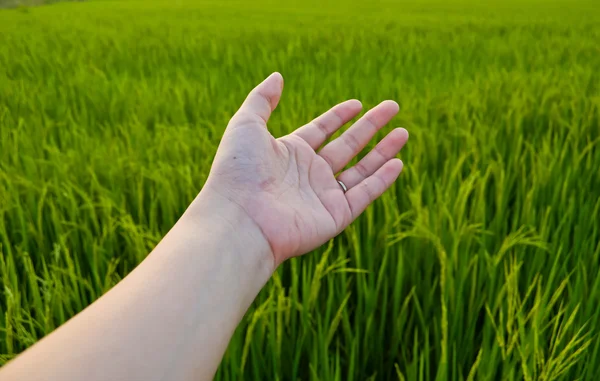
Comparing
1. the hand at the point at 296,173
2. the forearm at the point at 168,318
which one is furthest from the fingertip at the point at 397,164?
the forearm at the point at 168,318

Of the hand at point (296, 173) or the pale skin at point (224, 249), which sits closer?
the pale skin at point (224, 249)

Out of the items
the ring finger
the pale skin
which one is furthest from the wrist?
the ring finger

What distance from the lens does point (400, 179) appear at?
1120 millimetres

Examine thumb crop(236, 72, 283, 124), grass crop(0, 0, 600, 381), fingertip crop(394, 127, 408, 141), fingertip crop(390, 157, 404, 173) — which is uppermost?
thumb crop(236, 72, 283, 124)

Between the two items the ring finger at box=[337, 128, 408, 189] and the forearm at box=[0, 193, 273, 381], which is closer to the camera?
the forearm at box=[0, 193, 273, 381]

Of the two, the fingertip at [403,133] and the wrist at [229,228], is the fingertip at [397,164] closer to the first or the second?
the fingertip at [403,133]

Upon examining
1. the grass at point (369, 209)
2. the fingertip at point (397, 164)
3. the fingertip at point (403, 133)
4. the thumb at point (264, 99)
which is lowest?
the grass at point (369, 209)

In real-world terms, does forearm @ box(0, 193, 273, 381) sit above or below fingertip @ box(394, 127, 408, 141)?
below

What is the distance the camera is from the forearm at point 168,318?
49cm

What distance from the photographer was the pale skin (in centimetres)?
51

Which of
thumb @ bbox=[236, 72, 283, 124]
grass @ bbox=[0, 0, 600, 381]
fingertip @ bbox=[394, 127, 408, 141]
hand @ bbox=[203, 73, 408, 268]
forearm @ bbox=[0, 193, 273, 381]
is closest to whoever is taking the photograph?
forearm @ bbox=[0, 193, 273, 381]

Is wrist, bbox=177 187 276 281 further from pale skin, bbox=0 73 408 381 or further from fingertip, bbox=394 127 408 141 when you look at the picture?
fingertip, bbox=394 127 408 141

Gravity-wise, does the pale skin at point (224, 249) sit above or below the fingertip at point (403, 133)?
below

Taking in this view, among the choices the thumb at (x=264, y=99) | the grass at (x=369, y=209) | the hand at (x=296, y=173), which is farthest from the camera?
the thumb at (x=264, y=99)
